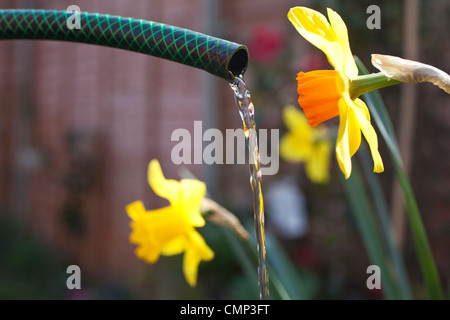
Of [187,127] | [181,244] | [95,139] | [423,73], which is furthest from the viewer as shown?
[95,139]

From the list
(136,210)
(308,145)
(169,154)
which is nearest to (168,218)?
(136,210)

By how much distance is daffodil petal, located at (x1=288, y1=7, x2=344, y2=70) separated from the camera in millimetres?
379

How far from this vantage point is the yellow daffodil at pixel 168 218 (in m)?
0.70

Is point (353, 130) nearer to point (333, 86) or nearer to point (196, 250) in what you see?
point (333, 86)

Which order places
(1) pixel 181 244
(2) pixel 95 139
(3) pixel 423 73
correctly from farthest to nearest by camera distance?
(2) pixel 95 139 → (1) pixel 181 244 → (3) pixel 423 73

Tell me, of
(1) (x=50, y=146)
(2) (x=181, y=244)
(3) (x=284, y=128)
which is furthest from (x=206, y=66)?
(1) (x=50, y=146)

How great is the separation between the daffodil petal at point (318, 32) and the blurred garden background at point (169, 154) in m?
0.40

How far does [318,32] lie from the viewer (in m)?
0.39

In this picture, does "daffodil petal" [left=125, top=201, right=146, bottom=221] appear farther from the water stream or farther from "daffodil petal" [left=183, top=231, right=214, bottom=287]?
the water stream

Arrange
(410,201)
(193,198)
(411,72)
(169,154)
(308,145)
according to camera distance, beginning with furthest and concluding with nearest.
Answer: (169,154) < (308,145) < (193,198) < (410,201) < (411,72)

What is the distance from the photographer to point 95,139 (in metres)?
Answer: 3.80

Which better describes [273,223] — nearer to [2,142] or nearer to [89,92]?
[89,92]

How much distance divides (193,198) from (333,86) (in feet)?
1.13
